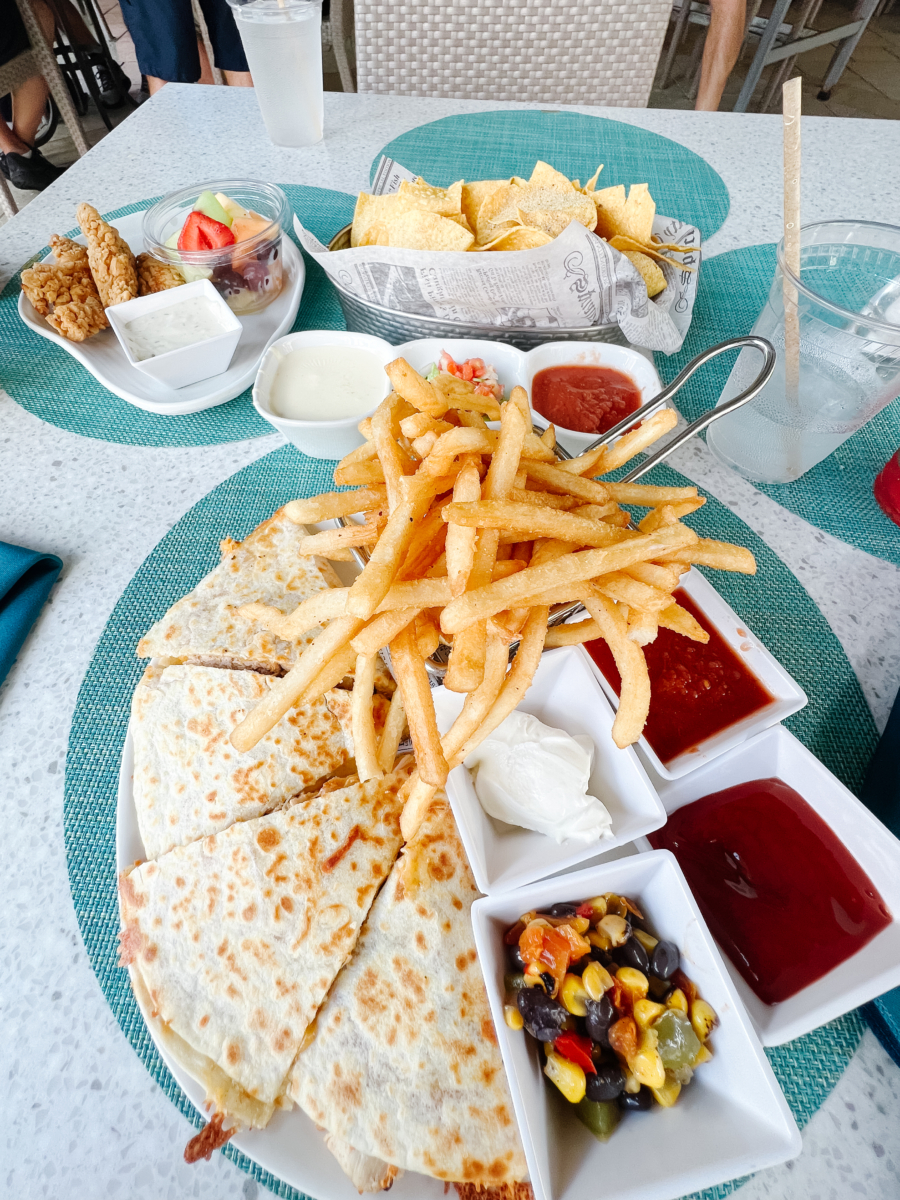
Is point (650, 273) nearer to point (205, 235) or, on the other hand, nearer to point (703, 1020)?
point (205, 235)

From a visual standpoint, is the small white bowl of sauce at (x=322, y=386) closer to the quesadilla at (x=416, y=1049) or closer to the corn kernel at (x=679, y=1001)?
the quesadilla at (x=416, y=1049)

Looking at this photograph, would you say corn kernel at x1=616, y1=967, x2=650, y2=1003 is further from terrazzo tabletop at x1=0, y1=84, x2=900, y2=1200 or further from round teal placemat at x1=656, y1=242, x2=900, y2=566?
round teal placemat at x1=656, y1=242, x2=900, y2=566

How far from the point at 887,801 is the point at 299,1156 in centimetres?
115

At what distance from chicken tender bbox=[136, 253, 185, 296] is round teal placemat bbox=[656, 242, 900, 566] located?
1.57 metres

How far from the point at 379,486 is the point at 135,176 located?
2.59 m

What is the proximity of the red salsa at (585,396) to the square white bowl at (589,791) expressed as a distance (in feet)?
2.36

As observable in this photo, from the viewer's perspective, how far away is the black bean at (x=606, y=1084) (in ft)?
3.02

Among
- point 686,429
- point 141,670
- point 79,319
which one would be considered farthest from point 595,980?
point 79,319

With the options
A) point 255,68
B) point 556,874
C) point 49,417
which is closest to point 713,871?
point 556,874

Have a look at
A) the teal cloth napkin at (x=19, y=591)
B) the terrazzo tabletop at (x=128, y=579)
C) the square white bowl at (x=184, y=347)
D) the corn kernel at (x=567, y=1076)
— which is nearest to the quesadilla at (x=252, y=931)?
the terrazzo tabletop at (x=128, y=579)

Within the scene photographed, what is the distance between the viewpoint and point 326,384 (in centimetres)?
182

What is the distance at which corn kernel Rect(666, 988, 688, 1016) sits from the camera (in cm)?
96

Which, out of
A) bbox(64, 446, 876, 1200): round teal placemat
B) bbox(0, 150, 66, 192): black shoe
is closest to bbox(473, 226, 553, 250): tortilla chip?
bbox(64, 446, 876, 1200): round teal placemat

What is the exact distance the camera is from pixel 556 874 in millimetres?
1151
